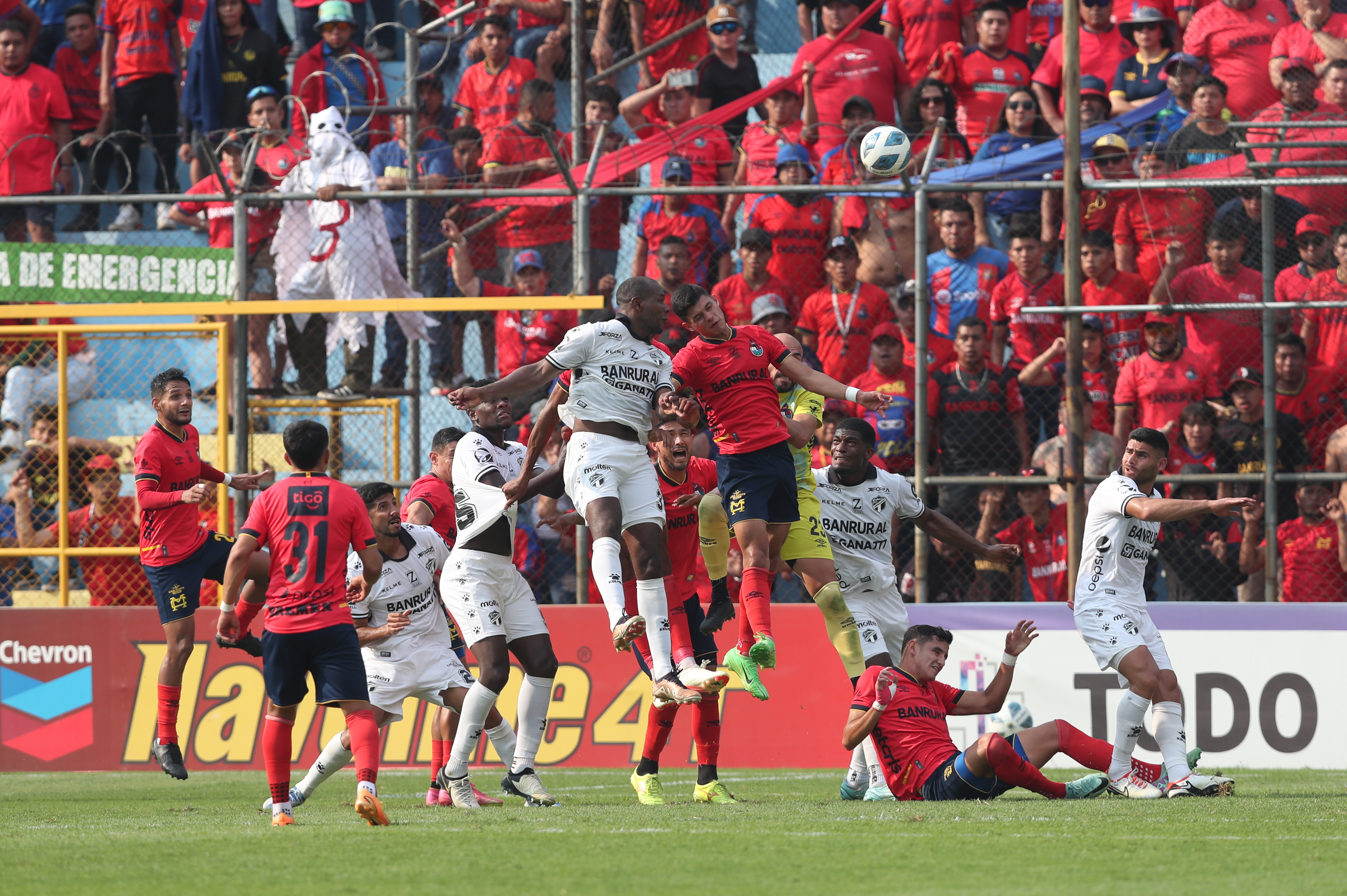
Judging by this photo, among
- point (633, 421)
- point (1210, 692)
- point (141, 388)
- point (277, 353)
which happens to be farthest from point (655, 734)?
point (141, 388)

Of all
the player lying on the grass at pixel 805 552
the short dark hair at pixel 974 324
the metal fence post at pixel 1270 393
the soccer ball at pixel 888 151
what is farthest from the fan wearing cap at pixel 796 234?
the player lying on the grass at pixel 805 552

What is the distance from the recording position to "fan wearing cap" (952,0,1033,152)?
15172 mm

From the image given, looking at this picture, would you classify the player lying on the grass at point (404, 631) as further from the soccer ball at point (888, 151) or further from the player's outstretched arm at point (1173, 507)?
the soccer ball at point (888, 151)

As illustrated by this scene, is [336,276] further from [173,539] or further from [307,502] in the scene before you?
[307,502]

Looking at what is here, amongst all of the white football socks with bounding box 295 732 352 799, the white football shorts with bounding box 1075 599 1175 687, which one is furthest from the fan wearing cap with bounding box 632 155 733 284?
the white football socks with bounding box 295 732 352 799

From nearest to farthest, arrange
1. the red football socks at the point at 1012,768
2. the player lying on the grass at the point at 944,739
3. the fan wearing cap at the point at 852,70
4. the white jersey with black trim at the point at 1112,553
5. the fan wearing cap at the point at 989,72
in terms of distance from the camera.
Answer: the red football socks at the point at 1012,768, the player lying on the grass at the point at 944,739, the white jersey with black trim at the point at 1112,553, the fan wearing cap at the point at 989,72, the fan wearing cap at the point at 852,70

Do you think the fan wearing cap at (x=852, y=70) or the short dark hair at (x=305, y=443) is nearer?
the short dark hair at (x=305, y=443)

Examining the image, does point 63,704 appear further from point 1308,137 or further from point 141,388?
point 1308,137

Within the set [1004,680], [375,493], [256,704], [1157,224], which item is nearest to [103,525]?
[256,704]

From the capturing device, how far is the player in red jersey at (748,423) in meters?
9.16

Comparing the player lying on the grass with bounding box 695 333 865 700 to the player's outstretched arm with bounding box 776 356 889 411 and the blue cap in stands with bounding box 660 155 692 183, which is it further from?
the blue cap in stands with bounding box 660 155 692 183

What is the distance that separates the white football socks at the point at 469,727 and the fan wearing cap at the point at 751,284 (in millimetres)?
4988

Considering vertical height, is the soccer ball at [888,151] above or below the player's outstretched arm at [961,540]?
above

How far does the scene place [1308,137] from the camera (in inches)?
496
